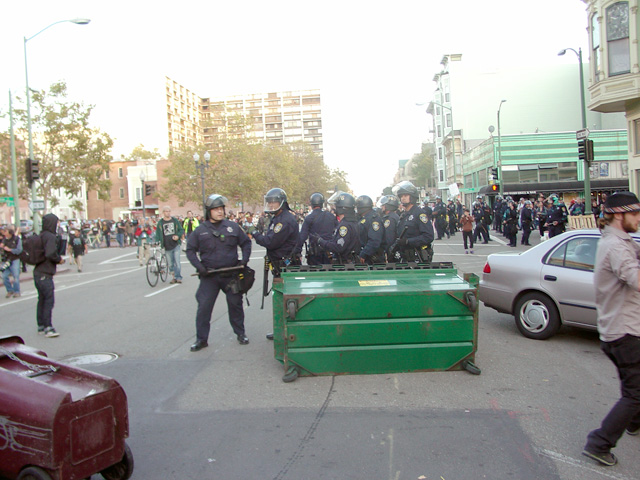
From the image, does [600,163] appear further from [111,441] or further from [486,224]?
→ [111,441]

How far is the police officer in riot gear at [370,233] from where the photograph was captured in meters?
7.84

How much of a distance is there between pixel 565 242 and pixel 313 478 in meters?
4.85

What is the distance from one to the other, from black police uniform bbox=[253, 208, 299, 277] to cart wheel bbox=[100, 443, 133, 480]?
145 inches

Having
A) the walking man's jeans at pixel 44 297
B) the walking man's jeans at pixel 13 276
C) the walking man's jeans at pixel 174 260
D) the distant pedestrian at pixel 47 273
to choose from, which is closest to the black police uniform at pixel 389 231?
the distant pedestrian at pixel 47 273

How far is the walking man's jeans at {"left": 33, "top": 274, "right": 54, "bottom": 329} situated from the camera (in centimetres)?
775

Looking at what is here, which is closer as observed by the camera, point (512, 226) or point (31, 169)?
point (31, 169)

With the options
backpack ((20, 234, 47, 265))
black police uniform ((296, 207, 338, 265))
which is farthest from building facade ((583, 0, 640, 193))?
backpack ((20, 234, 47, 265))

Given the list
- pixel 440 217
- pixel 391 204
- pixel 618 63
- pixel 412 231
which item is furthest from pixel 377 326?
pixel 440 217

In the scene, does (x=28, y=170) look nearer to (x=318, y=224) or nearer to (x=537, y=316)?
(x=318, y=224)

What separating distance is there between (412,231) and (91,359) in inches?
187

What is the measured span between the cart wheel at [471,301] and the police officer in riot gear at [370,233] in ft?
8.82

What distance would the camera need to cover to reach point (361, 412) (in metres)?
4.57

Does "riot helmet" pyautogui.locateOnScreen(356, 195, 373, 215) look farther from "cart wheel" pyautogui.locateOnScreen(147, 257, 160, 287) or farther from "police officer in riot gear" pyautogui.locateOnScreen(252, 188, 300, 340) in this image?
"cart wheel" pyautogui.locateOnScreen(147, 257, 160, 287)

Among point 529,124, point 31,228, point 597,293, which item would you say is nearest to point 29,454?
point 597,293
